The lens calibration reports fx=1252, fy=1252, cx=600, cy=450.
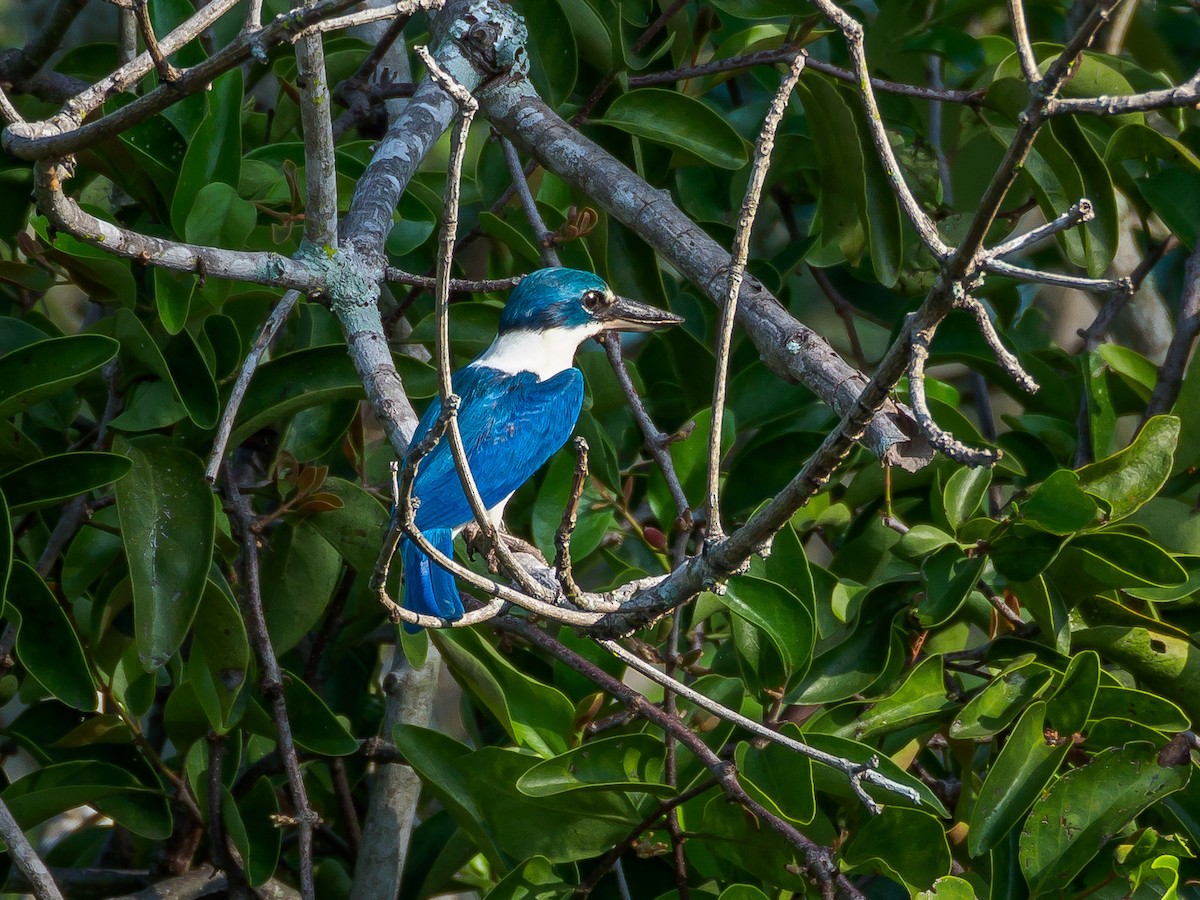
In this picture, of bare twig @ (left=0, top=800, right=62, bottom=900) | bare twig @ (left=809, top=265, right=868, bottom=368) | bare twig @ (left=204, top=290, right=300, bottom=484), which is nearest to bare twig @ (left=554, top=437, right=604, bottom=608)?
bare twig @ (left=204, top=290, right=300, bottom=484)

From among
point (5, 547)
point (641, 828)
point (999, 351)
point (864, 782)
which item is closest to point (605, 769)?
point (641, 828)

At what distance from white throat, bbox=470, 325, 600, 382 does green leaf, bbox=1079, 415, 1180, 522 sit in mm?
1298

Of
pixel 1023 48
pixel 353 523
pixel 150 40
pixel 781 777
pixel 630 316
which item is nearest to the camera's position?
pixel 1023 48

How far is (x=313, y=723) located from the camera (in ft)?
8.84

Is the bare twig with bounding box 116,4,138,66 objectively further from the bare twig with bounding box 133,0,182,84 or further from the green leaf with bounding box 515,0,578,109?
the bare twig with bounding box 133,0,182,84

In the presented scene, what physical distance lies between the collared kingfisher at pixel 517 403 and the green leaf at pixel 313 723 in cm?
37

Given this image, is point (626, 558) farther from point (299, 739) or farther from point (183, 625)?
point (183, 625)

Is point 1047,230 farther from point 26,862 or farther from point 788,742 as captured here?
point 26,862

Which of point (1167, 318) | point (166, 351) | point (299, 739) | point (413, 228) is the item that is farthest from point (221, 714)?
point (1167, 318)

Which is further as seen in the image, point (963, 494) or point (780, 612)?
point (963, 494)

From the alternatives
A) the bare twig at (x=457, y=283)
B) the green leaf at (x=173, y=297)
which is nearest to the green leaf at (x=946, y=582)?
the bare twig at (x=457, y=283)

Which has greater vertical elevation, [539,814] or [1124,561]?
[1124,561]

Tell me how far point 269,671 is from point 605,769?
724 mm

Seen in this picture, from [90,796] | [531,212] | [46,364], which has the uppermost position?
[531,212]
